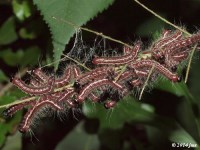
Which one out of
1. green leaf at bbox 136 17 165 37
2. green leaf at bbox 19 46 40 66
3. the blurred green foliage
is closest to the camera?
the blurred green foliage

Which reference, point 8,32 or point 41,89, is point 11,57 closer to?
point 8,32

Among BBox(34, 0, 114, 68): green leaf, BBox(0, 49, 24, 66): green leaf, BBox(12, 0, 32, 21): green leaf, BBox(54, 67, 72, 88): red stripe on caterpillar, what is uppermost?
BBox(12, 0, 32, 21): green leaf

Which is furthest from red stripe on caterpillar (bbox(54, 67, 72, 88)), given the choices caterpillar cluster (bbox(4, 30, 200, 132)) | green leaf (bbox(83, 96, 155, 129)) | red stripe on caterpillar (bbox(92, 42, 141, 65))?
green leaf (bbox(83, 96, 155, 129))

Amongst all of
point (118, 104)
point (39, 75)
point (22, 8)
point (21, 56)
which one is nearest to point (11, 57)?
point (21, 56)

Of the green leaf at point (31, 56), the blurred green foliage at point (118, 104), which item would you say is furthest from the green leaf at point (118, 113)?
the green leaf at point (31, 56)

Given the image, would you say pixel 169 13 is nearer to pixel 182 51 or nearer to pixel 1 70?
pixel 182 51

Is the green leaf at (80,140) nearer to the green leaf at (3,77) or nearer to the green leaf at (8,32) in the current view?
the green leaf at (3,77)

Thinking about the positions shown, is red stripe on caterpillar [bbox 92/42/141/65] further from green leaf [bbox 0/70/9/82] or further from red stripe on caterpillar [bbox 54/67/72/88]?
green leaf [bbox 0/70/9/82]
